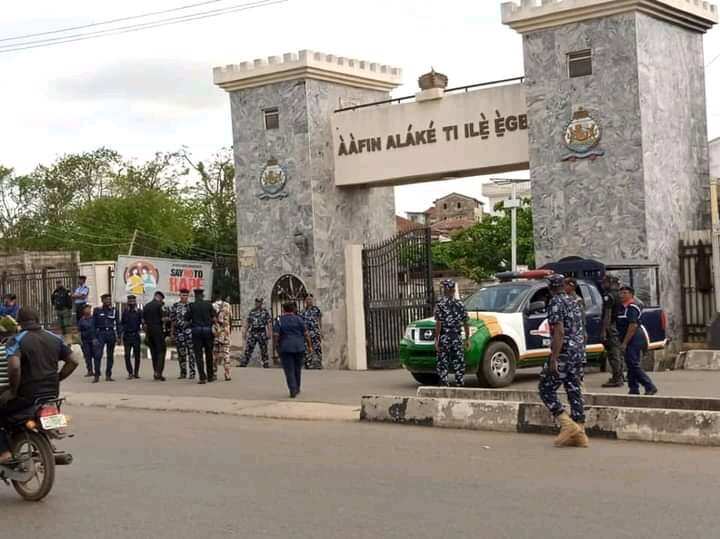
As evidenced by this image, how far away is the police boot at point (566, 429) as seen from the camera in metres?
10.9

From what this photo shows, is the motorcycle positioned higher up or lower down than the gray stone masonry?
lower down

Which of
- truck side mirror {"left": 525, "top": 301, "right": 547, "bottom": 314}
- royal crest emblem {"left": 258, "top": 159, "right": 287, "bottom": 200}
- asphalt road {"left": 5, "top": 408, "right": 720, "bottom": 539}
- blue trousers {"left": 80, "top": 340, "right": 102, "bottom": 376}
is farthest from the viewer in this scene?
royal crest emblem {"left": 258, "top": 159, "right": 287, "bottom": 200}

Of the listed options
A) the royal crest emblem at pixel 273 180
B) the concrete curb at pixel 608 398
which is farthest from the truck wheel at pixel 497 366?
the royal crest emblem at pixel 273 180

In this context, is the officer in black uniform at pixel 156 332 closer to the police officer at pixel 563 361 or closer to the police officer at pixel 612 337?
the police officer at pixel 612 337

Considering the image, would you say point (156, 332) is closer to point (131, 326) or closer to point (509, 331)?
point (131, 326)

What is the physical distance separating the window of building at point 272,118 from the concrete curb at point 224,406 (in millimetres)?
9157

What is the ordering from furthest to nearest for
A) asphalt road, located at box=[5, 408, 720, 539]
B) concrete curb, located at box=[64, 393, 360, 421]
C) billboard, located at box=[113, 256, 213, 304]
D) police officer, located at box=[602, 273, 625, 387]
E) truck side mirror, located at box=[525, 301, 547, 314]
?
billboard, located at box=[113, 256, 213, 304] < truck side mirror, located at box=[525, 301, 547, 314] < police officer, located at box=[602, 273, 625, 387] < concrete curb, located at box=[64, 393, 360, 421] < asphalt road, located at box=[5, 408, 720, 539]

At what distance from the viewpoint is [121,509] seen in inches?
337

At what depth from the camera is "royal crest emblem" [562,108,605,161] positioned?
67.8 feet

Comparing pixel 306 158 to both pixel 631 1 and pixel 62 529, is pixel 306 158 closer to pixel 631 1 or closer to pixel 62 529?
pixel 631 1

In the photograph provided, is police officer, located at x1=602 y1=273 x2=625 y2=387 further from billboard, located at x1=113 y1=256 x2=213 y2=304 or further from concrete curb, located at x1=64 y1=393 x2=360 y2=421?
billboard, located at x1=113 y1=256 x2=213 y2=304

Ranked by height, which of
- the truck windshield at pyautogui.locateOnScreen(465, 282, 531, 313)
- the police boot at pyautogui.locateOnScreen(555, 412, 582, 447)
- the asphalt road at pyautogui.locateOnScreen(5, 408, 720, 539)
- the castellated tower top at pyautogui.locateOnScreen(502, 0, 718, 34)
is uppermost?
the castellated tower top at pyautogui.locateOnScreen(502, 0, 718, 34)

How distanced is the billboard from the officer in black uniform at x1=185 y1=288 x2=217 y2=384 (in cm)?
860

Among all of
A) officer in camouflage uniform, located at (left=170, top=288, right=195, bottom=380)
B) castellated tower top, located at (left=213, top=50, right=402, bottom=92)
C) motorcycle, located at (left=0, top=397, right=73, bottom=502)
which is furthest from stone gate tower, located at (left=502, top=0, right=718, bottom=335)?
motorcycle, located at (left=0, top=397, right=73, bottom=502)
